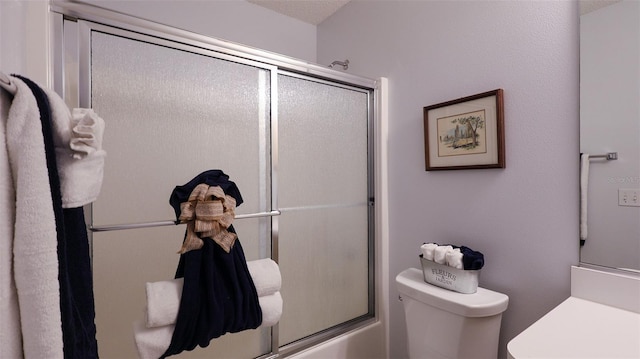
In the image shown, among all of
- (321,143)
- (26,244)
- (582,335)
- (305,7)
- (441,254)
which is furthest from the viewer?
(305,7)

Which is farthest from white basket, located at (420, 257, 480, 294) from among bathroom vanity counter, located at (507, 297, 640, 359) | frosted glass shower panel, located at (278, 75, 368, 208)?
frosted glass shower panel, located at (278, 75, 368, 208)

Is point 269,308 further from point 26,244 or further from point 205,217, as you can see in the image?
point 26,244

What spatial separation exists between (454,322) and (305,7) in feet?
6.77

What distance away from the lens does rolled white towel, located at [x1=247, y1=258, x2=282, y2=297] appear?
1081 millimetres

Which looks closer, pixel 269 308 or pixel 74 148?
pixel 74 148

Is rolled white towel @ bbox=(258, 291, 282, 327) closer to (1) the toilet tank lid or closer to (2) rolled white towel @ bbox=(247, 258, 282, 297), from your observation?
(2) rolled white towel @ bbox=(247, 258, 282, 297)

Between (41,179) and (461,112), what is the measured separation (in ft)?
4.88

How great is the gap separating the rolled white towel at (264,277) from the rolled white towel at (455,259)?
2.27ft

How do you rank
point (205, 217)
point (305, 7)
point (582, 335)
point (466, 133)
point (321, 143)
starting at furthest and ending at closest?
point (305, 7) → point (321, 143) → point (466, 133) → point (205, 217) → point (582, 335)

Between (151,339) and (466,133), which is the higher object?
(466,133)

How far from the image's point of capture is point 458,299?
47.9 inches

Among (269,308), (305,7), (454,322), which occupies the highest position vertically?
(305,7)

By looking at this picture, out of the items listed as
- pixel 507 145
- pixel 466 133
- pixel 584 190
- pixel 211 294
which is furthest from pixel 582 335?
pixel 211 294

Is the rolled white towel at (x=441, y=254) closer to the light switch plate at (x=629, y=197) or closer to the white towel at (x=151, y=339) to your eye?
the light switch plate at (x=629, y=197)
